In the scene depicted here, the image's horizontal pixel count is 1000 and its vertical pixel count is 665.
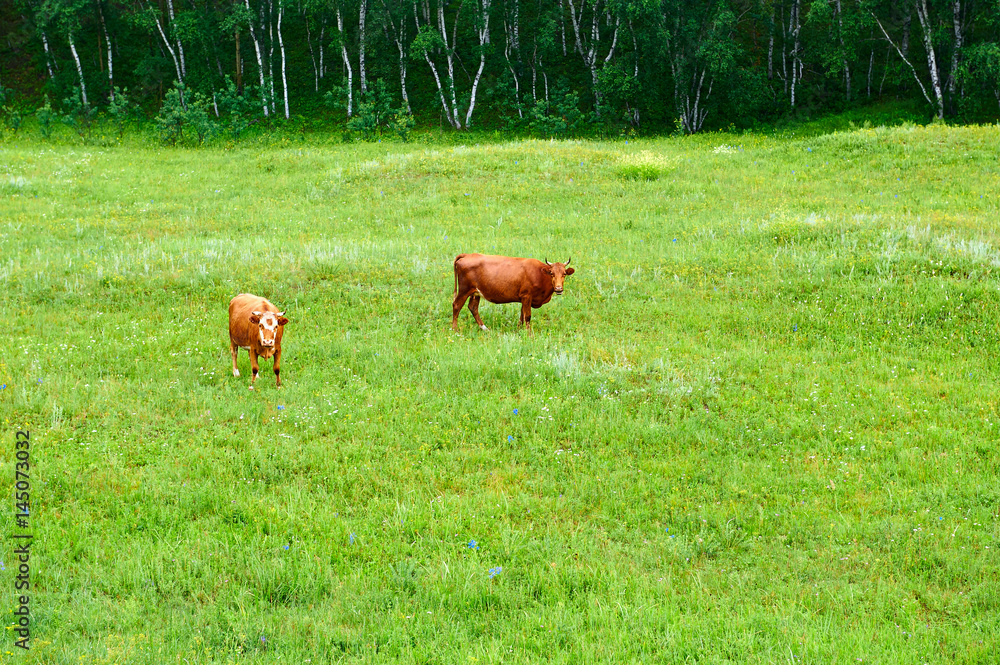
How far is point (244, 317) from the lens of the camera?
10711 millimetres

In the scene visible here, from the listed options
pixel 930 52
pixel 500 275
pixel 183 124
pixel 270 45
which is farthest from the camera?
pixel 270 45

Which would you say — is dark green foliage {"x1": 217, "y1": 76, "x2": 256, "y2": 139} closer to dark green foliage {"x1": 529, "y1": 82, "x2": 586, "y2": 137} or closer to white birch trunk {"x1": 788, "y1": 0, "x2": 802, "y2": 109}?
dark green foliage {"x1": 529, "y1": 82, "x2": 586, "y2": 137}

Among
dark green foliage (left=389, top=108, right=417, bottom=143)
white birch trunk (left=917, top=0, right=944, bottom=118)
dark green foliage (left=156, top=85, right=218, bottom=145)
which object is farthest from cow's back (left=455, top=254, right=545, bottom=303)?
white birch trunk (left=917, top=0, right=944, bottom=118)

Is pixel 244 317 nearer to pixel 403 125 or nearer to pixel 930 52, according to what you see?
pixel 403 125

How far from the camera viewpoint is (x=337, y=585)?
636cm

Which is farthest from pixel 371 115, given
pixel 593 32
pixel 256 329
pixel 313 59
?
pixel 256 329

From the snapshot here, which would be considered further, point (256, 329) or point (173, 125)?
point (173, 125)

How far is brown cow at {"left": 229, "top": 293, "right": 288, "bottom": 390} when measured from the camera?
10.1 metres

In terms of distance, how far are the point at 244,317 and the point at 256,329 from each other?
1.41ft

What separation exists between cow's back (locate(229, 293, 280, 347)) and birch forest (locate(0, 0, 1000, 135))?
1265 inches

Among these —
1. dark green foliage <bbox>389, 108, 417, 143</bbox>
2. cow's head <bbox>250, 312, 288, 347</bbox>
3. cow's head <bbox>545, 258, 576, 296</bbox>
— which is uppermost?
dark green foliage <bbox>389, 108, 417, 143</bbox>

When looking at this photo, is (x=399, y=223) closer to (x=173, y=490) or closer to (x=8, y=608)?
(x=173, y=490)

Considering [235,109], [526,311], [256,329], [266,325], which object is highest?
[235,109]

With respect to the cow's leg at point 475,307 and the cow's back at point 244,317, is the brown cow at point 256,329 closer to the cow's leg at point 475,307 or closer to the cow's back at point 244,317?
the cow's back at point 244,317
